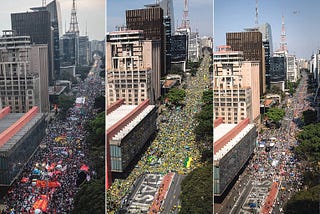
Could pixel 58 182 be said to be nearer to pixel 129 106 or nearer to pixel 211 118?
pixel 129 106

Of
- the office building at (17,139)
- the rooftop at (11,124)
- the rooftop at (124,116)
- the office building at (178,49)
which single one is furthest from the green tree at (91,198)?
the office building at (178,49)

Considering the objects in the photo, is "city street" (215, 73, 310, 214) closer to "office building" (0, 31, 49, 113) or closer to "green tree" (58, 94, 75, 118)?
"green tree" (58, 94, 75, 118)

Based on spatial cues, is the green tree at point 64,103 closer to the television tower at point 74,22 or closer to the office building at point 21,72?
the office building at point 21,72

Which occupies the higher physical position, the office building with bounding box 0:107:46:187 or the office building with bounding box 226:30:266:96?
the office building with bounding box 226:30:266:96

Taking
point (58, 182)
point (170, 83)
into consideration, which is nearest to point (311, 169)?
point (170, 83)

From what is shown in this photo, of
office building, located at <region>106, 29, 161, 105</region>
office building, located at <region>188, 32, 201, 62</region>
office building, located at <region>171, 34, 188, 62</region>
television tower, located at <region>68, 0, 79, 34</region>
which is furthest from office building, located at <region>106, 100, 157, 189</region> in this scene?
television tower, located at <region>68, 0, 79, 34</region>

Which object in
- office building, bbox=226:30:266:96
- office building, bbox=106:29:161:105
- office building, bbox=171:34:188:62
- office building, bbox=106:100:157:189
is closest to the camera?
office building, bbox=226:30:266:96
